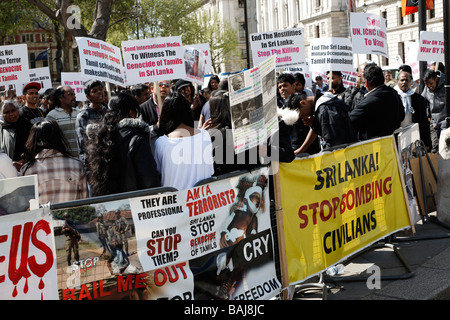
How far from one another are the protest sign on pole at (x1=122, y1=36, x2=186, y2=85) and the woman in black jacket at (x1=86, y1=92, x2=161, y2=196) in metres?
4.26

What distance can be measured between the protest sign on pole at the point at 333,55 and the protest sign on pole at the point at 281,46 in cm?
29

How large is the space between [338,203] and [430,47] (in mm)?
6908

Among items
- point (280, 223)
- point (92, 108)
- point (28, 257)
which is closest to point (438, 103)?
point (92, 108)

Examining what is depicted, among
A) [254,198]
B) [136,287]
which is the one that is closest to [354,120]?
[254,198]

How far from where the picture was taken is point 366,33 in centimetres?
1061

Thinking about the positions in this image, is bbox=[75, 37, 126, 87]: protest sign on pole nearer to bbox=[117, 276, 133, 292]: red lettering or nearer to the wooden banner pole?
the wooden banner pole

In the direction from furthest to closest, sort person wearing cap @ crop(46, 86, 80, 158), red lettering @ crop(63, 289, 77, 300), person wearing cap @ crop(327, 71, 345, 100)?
1. person wearing cap @ crop(327, 71, 345, 100)
2. person wearing cap @ crop(46, 86, 80, 158)
3. red lettering @ crop(63, 289, 77, 300)

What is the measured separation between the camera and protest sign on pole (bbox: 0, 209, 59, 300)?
352cm

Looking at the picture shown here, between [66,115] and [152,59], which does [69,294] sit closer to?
[66,115]

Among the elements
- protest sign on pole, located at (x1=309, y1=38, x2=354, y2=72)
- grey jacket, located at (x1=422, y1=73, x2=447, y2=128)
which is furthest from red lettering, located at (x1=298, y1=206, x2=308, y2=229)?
grey jacket, located at (x1=422, y1=73, x2=447, y2=128)
